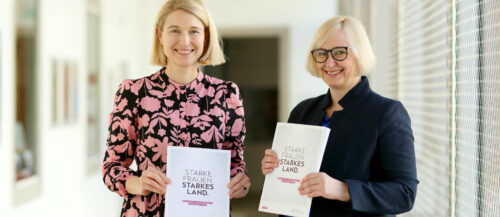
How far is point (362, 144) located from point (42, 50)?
326cm

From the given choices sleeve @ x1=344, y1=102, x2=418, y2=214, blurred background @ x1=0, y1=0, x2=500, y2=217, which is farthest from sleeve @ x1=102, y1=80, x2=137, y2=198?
blurred background @ x1=0, y1=0, x2=500, y2=217

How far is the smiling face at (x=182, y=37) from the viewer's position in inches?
58.5

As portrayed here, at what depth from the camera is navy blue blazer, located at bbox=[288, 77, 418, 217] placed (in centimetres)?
134

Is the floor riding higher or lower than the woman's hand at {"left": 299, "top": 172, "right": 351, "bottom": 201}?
lower

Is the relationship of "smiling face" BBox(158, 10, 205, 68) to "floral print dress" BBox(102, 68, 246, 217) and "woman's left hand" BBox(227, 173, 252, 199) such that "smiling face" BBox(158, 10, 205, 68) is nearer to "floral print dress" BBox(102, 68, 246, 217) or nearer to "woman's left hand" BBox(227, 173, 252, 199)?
"floral print dress" BBox(102, 68, 246, 217)

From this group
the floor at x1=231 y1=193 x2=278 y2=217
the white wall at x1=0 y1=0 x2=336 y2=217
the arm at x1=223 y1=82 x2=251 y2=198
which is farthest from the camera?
the floor at x1=231 y1=193 x2=278 y2=217

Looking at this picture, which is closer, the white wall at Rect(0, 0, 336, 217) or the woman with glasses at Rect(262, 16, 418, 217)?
the woman with glasses at Rect(262, 16, 418, 217)

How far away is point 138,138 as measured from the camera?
1.54 m

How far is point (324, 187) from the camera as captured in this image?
1.32 m

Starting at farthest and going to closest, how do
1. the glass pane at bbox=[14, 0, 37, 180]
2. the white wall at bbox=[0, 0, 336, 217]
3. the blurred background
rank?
the glass pane at bbox=[14, 0, 37, 180] < the white wall at bbox=[0, 0, 336, 217] < the blurred background

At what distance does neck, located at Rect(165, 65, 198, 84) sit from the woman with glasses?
12.4 inches

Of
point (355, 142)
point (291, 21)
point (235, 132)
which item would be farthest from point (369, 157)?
point (291, 21)

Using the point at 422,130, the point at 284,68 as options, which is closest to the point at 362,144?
the point at 422,130

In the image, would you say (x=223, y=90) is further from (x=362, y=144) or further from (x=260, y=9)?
(x=260, y=9)
